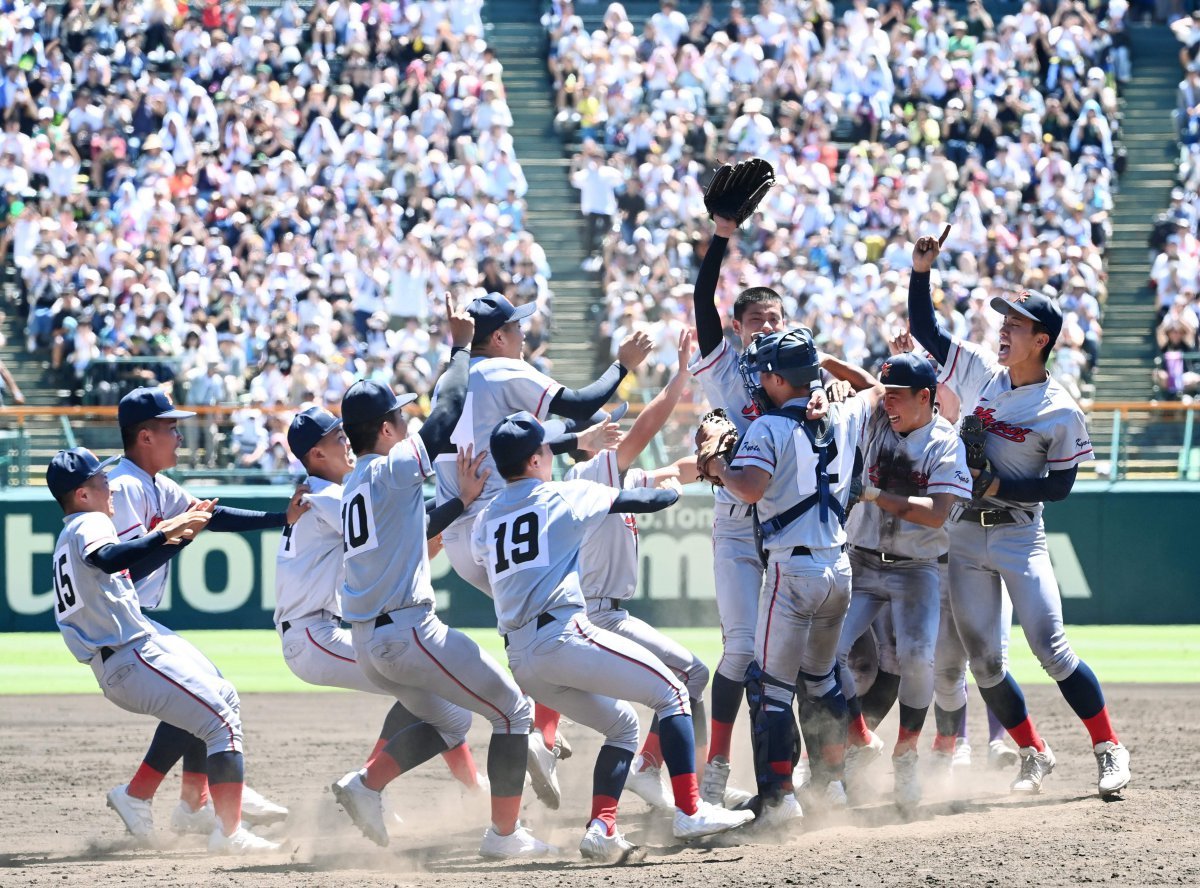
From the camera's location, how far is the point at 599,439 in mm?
7031

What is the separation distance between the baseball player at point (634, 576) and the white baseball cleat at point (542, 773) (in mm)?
394

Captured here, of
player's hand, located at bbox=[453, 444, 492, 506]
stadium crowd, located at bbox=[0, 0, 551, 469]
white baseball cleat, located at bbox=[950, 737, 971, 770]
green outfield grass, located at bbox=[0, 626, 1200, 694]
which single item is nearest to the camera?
player's hand, located at bbox=[453, 444, 492, 506]

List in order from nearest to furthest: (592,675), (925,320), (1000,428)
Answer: (592,675) < (1000,428) < (925,320)

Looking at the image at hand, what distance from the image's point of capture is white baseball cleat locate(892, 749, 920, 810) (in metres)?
7.52

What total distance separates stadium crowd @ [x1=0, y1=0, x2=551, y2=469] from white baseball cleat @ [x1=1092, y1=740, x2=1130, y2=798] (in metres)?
10.2

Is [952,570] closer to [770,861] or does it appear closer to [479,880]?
[770,861]

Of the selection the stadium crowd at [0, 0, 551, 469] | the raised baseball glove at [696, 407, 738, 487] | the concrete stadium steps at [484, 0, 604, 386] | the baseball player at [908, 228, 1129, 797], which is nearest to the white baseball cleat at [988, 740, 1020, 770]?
the baseball player at [908, 228, 1129, 797]

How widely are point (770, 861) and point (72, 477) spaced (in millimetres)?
3380

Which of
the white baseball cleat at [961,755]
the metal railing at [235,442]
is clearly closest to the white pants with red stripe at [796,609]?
the white baseball cleat at [961,755]

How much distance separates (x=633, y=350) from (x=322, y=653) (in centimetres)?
200

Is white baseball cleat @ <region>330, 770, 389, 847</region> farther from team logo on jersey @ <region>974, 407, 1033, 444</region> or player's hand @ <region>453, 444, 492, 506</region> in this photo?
team logo on jersey @ <region>974, 407, 1033, 444</region>

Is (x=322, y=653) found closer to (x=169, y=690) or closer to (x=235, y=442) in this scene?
(x=169, y=690)

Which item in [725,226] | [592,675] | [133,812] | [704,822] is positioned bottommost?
[133,812]

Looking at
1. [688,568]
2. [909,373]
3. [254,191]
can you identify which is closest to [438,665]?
[909,373]
